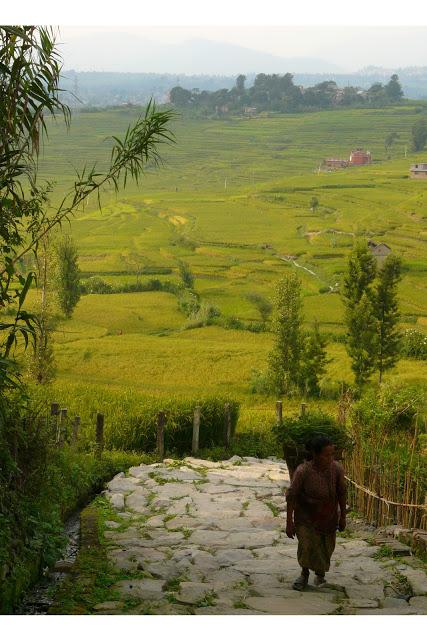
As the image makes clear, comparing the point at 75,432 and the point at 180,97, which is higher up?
the point at 180,97

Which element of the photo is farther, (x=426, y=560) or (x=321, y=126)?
(x=321, y=126)

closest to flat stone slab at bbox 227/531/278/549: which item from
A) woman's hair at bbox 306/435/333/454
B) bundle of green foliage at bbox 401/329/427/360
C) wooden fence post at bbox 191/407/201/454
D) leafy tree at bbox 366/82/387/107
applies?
woman's hair at bbox 306/435/333/454

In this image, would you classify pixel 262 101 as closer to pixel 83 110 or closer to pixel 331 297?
pixel 83 110

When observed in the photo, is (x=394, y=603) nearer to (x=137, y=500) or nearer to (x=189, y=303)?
(x=137, y=500)

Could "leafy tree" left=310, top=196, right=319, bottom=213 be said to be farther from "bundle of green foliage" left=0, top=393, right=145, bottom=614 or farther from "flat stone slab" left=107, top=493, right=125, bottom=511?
"bundle of green foliage" left=0, top=393, right=145, bottom=614

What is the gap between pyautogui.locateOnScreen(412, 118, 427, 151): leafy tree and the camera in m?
59.6

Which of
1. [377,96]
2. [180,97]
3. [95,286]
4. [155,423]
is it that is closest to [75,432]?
[155,423]

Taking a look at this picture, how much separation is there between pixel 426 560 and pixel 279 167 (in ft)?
169

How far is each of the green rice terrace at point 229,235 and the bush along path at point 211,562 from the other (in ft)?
24.6

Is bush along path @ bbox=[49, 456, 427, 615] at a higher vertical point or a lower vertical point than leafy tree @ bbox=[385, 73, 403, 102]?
lower

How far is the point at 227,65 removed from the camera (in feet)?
360

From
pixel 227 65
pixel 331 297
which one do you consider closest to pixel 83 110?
pixel 331 297

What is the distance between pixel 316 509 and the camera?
5.21 m

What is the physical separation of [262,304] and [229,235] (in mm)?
11106
